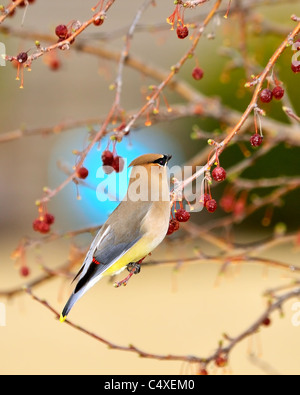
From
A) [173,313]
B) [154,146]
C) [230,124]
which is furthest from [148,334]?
[230,124]

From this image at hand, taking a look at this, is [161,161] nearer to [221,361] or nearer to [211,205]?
[211,205]

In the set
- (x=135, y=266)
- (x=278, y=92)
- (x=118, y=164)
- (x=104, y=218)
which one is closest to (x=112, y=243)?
(x=135, y=266)

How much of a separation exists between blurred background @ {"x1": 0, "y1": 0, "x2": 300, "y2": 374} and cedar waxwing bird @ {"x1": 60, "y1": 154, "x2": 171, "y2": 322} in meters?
1.45

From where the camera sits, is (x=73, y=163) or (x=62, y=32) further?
Answer: (x=73, y=163)

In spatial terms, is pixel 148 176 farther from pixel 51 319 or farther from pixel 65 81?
pixel 65 81

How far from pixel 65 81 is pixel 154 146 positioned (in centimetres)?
329

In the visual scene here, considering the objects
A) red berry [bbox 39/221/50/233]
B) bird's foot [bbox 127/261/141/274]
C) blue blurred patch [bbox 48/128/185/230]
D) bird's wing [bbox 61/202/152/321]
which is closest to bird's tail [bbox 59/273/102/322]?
bird's wing [bbox 61/202/152/321]

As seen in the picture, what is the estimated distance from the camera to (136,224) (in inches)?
48.8

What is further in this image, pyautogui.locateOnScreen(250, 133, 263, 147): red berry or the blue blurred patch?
the blue blurred patch

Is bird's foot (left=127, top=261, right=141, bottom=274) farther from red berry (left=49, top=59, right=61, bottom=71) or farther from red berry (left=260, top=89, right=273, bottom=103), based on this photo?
red berry (left=49, top=59, right=61, bottom=71)

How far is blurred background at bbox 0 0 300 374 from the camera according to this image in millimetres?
5305

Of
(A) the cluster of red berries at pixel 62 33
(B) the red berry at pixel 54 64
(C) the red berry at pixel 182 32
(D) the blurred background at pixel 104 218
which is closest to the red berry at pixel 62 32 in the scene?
(A) the cluster of red berries at pixel 62 33

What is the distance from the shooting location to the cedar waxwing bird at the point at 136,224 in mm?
1176

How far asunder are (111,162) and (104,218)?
3.56m
